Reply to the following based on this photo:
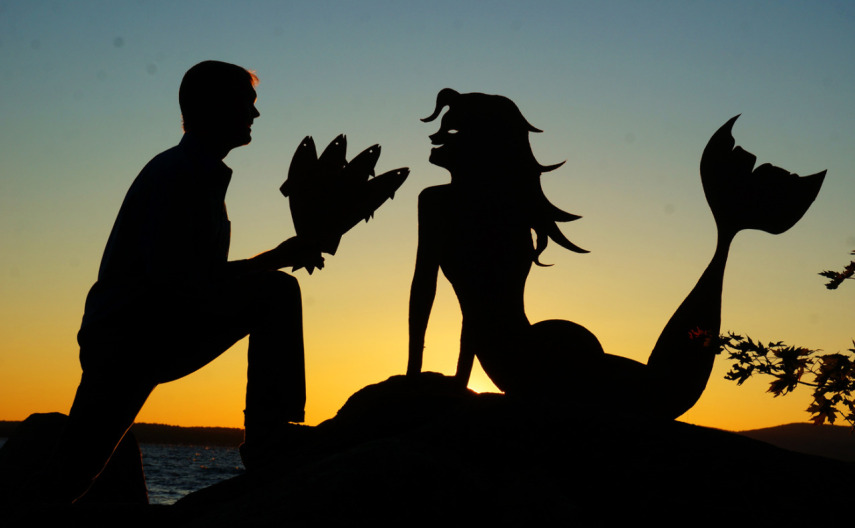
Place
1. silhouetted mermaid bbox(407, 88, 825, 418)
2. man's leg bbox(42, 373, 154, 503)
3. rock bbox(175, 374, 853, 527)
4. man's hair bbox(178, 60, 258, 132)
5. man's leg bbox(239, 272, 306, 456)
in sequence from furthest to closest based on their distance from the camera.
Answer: silhouetted mermaid bbox(407, 88, 825, 418) < man's hair bbox(178, 60, 258, 132) < man's leg bbox(239, 272, 306, 456) < man's leg bbox(42, 373, 154, 503) < rock bbox(175, 374, 853, 527)

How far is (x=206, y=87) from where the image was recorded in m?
4.36

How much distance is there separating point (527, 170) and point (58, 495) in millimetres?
3730

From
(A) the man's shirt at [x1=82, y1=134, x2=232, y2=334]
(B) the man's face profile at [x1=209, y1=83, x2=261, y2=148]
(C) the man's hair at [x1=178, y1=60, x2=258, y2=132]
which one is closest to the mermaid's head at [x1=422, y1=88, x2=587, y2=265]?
(B) the man's face profile at [x1=209, y1=83, x2=261, y2=148]

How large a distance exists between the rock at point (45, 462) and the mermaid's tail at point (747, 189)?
445cm

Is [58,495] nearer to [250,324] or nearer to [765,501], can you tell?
[250,324]

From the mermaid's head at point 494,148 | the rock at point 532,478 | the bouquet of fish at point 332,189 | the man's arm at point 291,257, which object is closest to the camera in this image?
the rock at point 532,478

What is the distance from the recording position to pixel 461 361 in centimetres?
563

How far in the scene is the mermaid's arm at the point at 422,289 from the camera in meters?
5.44

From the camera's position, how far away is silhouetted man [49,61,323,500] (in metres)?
3.95

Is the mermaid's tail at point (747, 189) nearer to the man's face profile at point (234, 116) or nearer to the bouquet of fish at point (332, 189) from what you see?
the bouquet of fish at point (332, 189)

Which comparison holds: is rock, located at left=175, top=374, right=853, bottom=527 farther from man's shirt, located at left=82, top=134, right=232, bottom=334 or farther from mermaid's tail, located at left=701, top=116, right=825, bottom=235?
mermaid's tail, located at left=701, top=116, right=825, bottom=235

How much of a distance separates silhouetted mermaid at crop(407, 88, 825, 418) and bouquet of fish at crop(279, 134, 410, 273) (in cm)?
64

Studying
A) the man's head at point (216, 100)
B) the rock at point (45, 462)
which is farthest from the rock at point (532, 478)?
the man's head at point (216, 100)


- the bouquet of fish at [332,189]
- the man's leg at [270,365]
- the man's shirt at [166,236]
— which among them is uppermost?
the bouquet of fish at [332,189]
